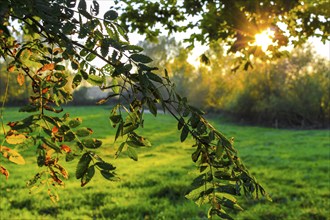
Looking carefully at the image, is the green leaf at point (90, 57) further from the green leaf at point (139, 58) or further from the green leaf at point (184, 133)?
the green leaf at point (184, 133)

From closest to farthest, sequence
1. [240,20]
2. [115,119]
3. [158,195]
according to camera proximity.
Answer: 1. [115,119]
2. [240,20]
3. [158,195]

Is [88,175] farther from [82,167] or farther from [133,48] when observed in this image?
[133,48]

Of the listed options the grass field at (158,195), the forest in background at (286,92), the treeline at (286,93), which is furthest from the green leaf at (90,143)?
the treeline at (286,93)

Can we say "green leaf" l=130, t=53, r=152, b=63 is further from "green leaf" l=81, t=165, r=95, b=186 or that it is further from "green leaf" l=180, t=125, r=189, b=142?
"green leaf" l=81, t=165, r=95, b=186

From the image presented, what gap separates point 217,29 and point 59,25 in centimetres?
455

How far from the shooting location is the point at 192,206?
8.98 m

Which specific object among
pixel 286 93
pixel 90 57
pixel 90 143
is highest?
pixel 286 93

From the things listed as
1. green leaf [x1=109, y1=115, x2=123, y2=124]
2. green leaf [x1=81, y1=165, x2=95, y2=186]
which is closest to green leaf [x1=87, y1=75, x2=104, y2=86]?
green leaf [x1=109, y1=115, x2=123, y2=124]

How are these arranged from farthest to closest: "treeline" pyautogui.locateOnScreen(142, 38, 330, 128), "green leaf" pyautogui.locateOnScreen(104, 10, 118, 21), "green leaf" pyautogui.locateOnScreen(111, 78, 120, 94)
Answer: "treeline" pyautogui.locateOnScreen(142, 38, 330, 128), "green leaf" pyautogui.locateOnScreen(111, 78, 120, 94), "green leaf" pyautogui.locateOnScreen(104, 10, 118, 21)

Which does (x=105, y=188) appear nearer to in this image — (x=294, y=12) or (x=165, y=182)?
(x=165, y=182)

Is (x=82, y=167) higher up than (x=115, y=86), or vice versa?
(x=115, y=86)

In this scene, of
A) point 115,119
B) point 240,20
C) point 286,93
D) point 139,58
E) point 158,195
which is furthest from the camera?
point 286,93

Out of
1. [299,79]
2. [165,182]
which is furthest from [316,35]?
[299,79]

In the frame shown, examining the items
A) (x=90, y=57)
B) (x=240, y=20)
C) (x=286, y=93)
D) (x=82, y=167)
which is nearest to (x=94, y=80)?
(x=90, y=57)
